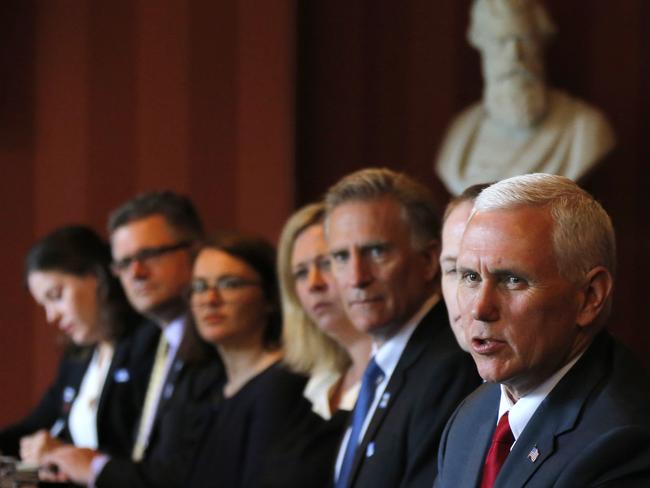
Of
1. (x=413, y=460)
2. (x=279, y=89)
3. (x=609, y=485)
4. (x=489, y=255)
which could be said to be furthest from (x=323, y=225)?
(x=279, y=89)

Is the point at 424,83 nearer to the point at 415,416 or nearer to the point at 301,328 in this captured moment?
the point at 301,328

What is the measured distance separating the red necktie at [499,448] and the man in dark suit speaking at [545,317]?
3 centimetres

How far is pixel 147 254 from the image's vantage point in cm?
479

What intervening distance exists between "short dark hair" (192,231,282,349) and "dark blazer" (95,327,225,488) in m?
0.27

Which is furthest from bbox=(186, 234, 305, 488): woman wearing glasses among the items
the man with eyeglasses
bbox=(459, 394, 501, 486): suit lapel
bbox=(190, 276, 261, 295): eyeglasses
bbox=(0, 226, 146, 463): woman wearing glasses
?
bbox=(459, 394, 501, 486): suit lapel

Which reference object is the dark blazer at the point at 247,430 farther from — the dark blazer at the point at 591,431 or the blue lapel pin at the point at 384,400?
the dark blazer at the point at 591,431

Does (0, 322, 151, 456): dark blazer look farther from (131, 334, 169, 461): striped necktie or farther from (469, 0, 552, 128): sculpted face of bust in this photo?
(469, 0, 552, 128): sculpted face of bust

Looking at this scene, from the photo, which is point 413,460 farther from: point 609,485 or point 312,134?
point 312,134

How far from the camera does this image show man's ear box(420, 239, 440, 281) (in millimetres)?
3330

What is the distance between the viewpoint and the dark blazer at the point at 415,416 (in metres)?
2.84

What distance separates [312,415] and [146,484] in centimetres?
73

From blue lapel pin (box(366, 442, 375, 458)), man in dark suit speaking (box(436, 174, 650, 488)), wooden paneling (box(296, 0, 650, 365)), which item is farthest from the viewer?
wooden paneling (box(296, 0, 650, 365))

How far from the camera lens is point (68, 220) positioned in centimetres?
691

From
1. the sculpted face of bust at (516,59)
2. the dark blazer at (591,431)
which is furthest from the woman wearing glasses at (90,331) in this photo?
the dark blazer at (591,431)
